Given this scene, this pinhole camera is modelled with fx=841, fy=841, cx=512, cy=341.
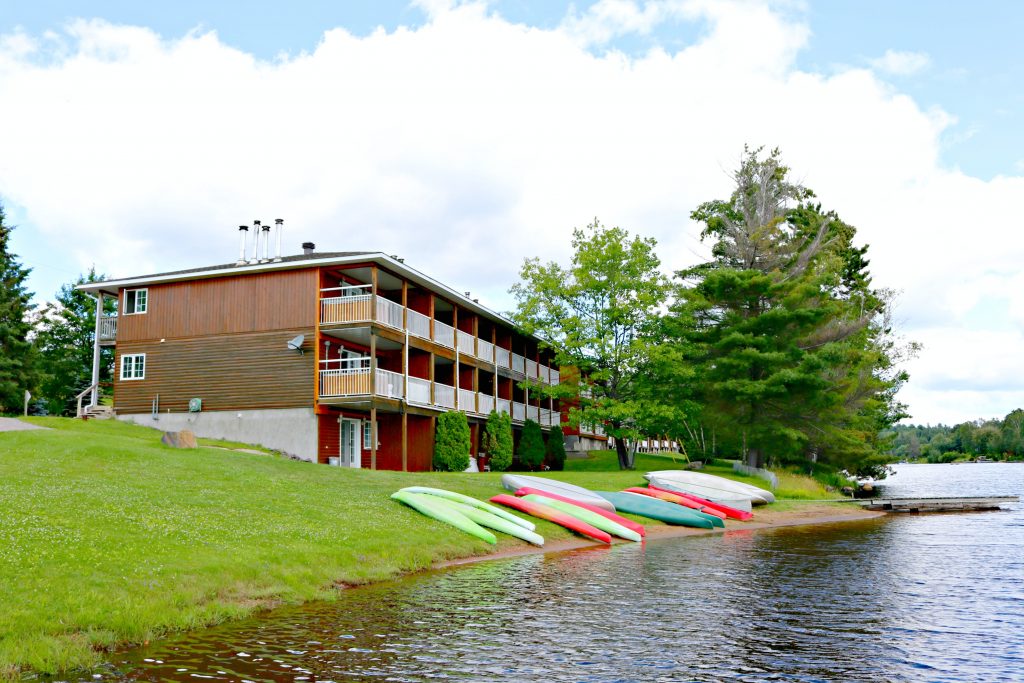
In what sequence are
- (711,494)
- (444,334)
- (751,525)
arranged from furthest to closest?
(444,334), (711,494), (751,525)

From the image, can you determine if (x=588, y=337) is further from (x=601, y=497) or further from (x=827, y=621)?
(x=827, y=621)

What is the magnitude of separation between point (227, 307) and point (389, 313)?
5937mm

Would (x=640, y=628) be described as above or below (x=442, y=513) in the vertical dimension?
below

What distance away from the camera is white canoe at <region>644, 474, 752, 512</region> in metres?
27.2

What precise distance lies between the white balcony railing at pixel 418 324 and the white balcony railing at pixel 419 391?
180 centimetres

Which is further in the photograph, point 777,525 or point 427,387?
point 427,387

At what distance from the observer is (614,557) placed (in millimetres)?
16625

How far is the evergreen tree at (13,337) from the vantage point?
44.9 metres

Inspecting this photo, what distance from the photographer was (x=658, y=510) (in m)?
24.0

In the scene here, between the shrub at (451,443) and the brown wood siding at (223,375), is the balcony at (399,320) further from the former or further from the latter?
the shrub at (451,443)

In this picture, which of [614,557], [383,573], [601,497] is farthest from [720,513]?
[383,573]

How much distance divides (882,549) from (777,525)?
7089 mm

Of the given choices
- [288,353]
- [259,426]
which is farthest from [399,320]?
[259,426]

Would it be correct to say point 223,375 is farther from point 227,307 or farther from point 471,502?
point 471,502
